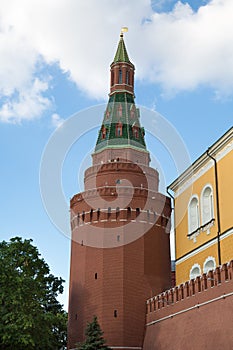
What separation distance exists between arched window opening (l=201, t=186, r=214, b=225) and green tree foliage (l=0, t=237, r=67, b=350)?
8991 mm

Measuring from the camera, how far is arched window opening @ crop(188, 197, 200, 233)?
27734 millimetres

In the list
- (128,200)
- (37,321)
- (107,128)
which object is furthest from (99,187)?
(37,321)

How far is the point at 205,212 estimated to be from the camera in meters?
26.6

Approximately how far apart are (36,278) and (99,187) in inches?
270

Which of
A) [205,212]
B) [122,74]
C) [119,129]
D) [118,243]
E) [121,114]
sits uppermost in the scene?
[122,74]

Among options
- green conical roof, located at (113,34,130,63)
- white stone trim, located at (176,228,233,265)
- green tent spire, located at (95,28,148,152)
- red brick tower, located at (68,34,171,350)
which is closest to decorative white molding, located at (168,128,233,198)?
red brick tower, located at (68,34,171,350)

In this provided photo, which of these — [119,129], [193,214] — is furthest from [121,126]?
[193,214]

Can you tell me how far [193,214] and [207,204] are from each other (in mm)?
1682

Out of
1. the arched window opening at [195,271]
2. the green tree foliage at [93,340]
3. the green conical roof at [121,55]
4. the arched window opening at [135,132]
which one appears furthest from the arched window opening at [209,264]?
the green conical roof at [121,55]

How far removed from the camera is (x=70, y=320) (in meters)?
30.8

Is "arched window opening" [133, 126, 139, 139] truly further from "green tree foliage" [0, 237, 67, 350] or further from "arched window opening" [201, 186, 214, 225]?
"green tree foliage" [0, 237, 67, 350]

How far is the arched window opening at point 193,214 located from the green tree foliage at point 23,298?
27.3 feet

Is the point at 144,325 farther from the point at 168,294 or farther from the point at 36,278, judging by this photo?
the point at 36,278

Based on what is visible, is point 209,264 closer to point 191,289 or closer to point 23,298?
point 191,289
